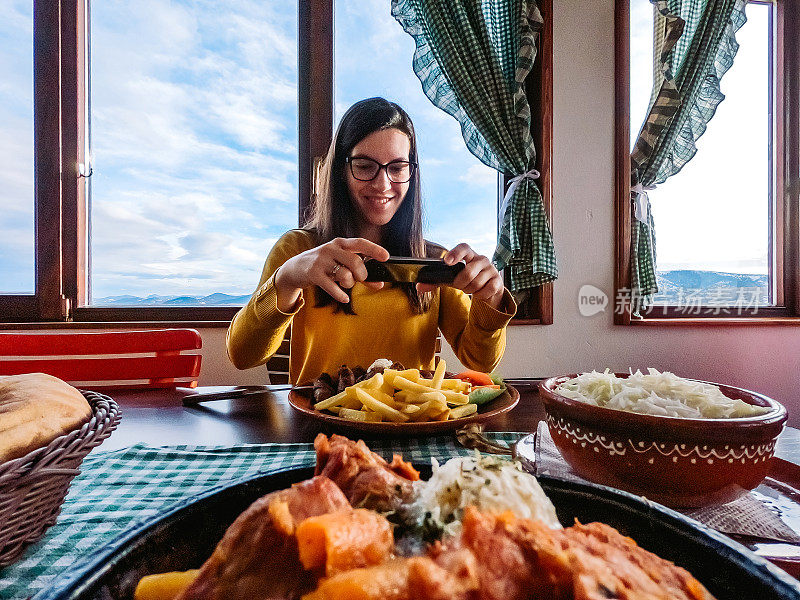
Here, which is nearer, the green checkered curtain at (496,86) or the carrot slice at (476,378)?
the carrot slice at (476,378)

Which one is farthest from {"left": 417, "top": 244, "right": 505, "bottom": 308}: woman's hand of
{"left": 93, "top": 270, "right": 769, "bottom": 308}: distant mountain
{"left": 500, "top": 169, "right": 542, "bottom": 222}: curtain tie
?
{"left": 93, "top": 270, "right": 769, "bottom": 308}: distant mountain

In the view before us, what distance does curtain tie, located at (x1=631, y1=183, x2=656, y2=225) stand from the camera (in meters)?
2.59

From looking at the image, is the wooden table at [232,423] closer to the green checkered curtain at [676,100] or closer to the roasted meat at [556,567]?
the roasted meat at [556,567]

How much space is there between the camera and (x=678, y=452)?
1.60ft

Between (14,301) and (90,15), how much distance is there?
1461 millimetres

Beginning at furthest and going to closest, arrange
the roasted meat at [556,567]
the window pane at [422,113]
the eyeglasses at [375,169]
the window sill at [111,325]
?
1. the window pane at [422,113]
2. the window sill at [111,325]
3. the eyeglasses at [375,169]
4. the roasted meat at [556,567]

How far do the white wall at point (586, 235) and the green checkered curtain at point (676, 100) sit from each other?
0.53 feet

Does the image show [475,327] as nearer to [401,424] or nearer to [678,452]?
[401,424]

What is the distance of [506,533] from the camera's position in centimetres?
23

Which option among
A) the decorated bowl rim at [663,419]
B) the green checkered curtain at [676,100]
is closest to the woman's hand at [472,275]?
the decorated bowl rim at [663,419]

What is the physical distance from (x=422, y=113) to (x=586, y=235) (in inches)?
44.8

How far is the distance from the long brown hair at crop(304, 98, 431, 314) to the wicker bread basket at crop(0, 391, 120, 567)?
1186mm

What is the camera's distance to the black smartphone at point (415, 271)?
1.22 metres

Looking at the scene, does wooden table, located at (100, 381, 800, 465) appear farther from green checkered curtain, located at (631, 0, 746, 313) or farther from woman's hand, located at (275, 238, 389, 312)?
green checkered curtain, located at (631, 0, 746, 313)
